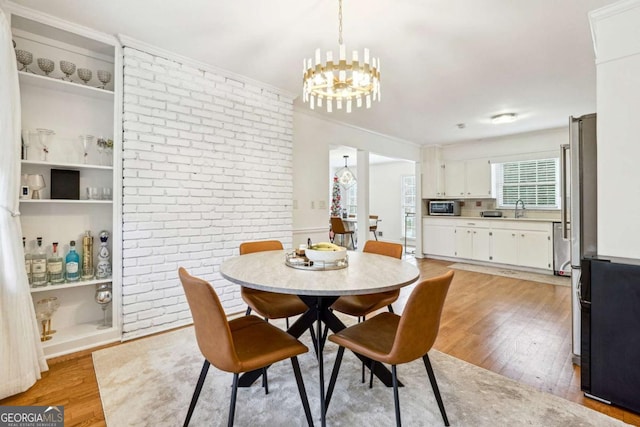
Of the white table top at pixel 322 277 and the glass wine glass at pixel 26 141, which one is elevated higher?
the glass wine glass at pixel 26 141

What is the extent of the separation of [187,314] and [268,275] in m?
1.75

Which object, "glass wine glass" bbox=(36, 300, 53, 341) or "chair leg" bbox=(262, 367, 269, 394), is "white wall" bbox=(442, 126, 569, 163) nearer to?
"chair leg" bbox=(262, 367, 269, 394)

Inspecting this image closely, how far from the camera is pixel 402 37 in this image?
234 cm

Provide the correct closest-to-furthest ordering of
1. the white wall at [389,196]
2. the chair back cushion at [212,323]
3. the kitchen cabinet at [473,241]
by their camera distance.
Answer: the chair back cushion at [212,323] < the kitchen cabinet at [473,241] < the white wall at [389,196]

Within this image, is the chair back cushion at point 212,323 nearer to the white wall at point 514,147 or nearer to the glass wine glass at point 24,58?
the glass wine glass at point 24,58

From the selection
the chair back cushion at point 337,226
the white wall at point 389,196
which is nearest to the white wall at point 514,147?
the white wall at point 389,196

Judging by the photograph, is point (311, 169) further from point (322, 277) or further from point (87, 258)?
point (322, 277)

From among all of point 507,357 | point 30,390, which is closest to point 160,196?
point 30,390

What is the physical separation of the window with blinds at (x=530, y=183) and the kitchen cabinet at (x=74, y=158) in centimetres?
635

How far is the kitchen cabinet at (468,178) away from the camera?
5.88 metres

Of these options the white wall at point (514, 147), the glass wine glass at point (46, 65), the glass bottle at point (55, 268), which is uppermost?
the white wall at point (514, 147)

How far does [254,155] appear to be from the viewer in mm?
3311

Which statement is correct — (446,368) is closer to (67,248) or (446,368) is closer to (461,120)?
(67,248)

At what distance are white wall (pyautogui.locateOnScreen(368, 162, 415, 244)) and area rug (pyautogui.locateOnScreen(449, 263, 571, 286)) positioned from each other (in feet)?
9.61
